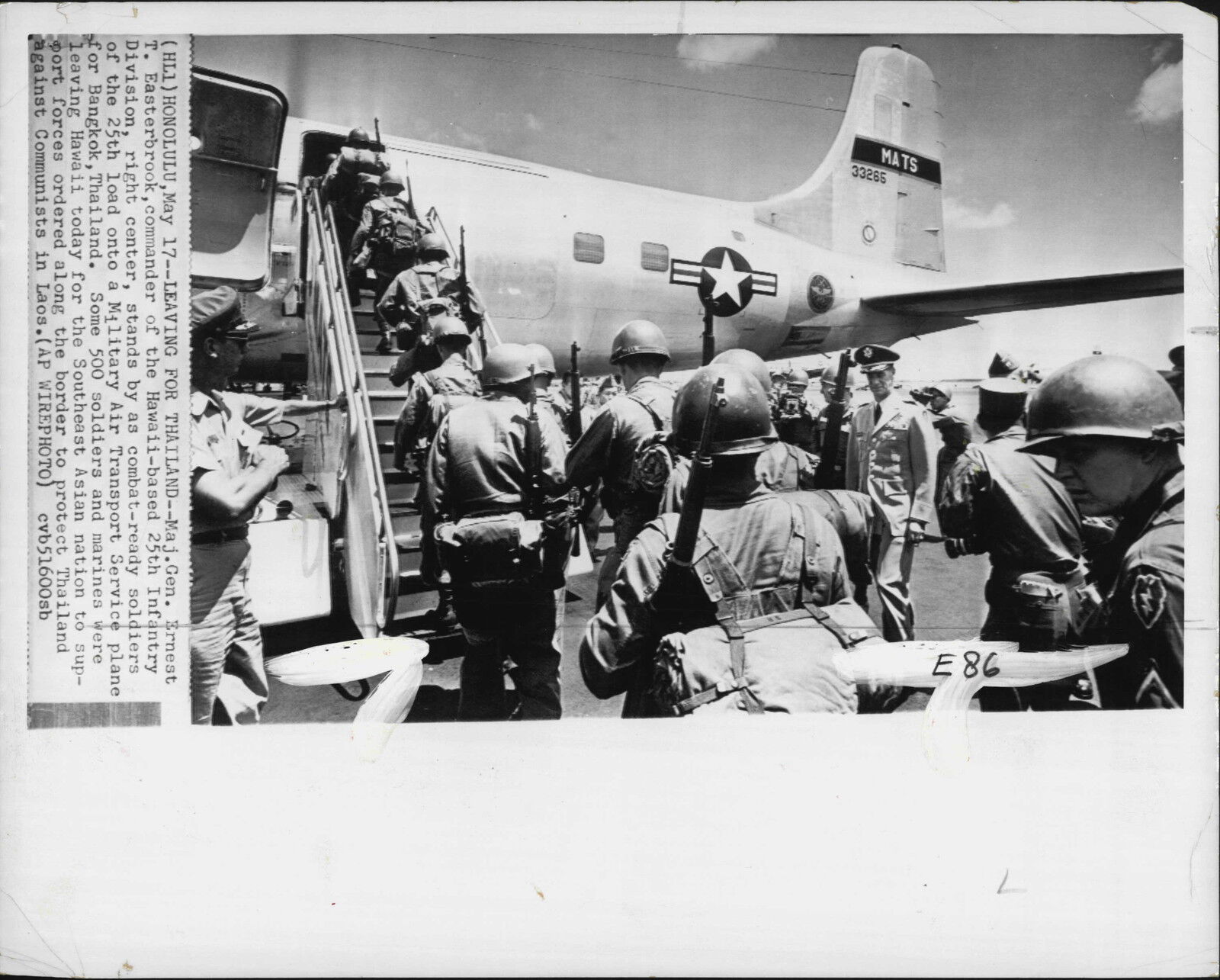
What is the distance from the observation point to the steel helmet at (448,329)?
9.08 ft

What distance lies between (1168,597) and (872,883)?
1619 mm

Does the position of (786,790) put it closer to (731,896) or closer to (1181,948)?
(731,896)

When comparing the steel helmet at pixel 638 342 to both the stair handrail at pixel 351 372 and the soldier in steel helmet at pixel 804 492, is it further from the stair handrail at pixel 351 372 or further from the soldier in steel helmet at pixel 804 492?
the stair handrail at pixel 351 372

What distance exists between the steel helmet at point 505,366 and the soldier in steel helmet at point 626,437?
350 millimetres

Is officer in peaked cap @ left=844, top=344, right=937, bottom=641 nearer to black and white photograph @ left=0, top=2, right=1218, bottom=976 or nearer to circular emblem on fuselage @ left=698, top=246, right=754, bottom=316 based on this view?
black and white photograph @ left=0, top=2, right=1218, bottom=976

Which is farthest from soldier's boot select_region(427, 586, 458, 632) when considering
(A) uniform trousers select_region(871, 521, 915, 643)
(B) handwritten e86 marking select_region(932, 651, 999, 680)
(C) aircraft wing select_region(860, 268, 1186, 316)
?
(C) aircraft wing select_region(860, 268, 1186, 316)

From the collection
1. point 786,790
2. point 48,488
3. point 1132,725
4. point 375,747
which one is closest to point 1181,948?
point 1132,725

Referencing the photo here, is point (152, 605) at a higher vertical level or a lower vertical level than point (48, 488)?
lower

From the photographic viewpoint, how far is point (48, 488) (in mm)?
2566

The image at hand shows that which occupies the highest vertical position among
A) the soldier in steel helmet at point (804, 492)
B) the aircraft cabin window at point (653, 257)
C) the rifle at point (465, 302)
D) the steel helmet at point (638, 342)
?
the aircraft cabin window at point (653, 257)

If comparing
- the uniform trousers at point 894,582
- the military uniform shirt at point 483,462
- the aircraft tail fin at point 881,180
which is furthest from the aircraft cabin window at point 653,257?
the uniform trousers at point 894,582

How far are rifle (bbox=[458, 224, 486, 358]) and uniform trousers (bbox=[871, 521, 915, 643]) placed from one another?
1.76 metres

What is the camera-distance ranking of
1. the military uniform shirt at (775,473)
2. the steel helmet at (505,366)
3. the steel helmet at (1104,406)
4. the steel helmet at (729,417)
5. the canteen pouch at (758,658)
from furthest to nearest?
the steel helmet at (505,366) → the steel helmet at (1104,406) → the military uniform shirt at (775,473) → the steel helmet at (729,417) → the canteen pouch at (758,658)

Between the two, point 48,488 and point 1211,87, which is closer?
point 48,488
